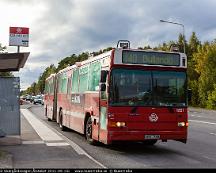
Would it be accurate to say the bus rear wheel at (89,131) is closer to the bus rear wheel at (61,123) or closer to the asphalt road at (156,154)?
the asphalt road at (156,154)

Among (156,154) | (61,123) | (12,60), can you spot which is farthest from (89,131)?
(61,123)

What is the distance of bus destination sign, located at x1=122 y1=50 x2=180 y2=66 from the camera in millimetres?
13820

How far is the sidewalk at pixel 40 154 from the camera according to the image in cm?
1148

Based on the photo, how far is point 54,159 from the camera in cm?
1234

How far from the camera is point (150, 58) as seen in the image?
14.1m

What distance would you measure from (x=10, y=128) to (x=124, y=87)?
4.05m

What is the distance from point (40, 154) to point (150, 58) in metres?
4.07

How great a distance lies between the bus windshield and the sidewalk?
1.97 m

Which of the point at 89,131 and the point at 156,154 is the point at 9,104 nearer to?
the point at 89,131

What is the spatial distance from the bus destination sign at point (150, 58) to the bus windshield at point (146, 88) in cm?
28

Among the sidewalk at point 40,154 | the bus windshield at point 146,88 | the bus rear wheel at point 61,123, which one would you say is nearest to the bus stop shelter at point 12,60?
the sidewalk at point 40,154

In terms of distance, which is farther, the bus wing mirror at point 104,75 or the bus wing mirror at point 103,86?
the bus wing mirror at point 103,86

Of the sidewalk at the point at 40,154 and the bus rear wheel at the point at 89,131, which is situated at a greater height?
the bus rear wheel at the point at 89,131

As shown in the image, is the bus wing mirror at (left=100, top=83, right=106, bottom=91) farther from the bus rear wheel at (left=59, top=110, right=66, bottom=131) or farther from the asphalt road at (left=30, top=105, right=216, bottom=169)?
the bus rear wheel at (left=59, top=110, right=66, bottom=131)
